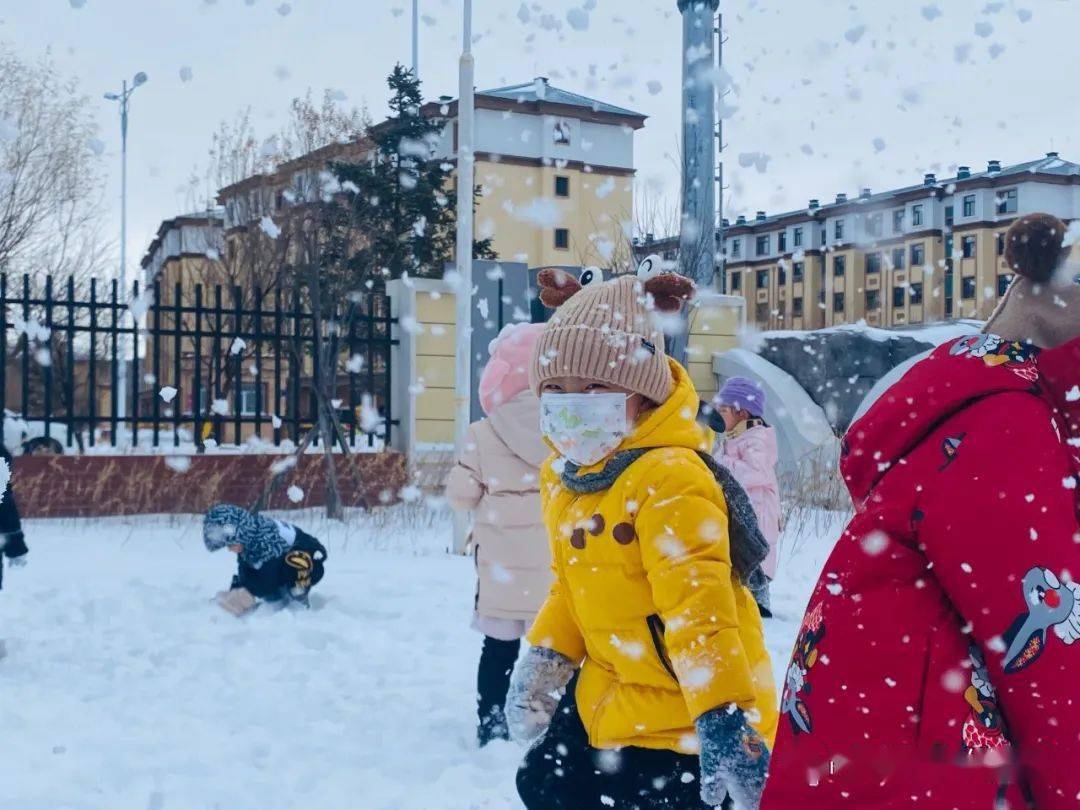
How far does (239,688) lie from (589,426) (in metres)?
3.50

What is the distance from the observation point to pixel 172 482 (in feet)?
38.9

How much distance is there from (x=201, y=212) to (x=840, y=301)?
52.1 m

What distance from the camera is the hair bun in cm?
162

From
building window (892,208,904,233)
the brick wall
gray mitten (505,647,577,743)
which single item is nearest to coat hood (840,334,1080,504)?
gray mitten (505,647,577,743)

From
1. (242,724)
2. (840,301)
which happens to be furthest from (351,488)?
(840,301)

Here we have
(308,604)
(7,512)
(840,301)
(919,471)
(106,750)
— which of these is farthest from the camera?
(840,301)

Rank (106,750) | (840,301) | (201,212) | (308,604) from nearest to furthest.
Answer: (106,750) < (308,604) < (201,212) < (840,301)

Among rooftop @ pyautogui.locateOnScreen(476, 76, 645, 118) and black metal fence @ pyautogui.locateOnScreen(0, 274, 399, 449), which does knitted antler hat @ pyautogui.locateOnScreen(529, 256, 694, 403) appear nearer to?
black metal fence @ pyautogui.locateOnScreen(0, 274, 399, 449)

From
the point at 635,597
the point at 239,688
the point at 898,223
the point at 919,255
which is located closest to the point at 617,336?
the point at 635,597

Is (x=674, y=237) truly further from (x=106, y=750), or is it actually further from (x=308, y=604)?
(x=106, y=750)

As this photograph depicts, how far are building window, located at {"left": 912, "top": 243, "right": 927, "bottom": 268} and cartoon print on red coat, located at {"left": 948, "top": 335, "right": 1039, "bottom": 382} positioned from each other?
6541cm

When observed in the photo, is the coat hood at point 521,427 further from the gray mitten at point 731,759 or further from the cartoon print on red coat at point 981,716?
the cartoon print on red coat at point 981,716

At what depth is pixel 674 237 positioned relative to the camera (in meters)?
16.1

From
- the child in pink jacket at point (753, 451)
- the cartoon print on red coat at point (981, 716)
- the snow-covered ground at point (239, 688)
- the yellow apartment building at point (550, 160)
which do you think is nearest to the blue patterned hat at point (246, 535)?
the snow-covered ground at point (239, 688)
